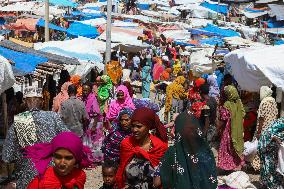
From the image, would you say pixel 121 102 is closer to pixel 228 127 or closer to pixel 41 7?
pixel 228 127

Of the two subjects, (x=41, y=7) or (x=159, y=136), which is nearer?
(x=159, y=136)

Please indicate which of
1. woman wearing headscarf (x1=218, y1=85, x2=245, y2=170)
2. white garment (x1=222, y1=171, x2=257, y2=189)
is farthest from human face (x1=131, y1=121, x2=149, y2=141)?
woman wearing headscarf (x1=218, y1=85, x2=245, y2=170)

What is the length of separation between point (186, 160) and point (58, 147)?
0.92 m

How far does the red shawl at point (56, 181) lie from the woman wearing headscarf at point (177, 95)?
729cm

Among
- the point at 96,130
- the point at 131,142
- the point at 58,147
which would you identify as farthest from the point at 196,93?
the point at 58,147

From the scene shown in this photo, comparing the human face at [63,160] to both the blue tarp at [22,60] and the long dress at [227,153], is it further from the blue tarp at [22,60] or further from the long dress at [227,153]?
the long dress at [227,153]

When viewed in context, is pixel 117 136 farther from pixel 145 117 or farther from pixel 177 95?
pixel 177 95

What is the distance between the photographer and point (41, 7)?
27.2 m

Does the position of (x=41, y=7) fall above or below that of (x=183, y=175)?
below

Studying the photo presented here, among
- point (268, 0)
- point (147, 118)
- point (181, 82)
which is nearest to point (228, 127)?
point (181, 82)

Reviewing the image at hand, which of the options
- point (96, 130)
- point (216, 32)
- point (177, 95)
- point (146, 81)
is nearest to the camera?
point (96, 130)

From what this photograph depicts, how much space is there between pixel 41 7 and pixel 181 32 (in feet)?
23.1

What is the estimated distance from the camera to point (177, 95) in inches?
433

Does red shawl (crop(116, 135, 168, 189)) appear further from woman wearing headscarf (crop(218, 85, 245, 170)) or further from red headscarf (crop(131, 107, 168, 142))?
woman wearing headscarf (crop(218, 85, 245, 170))
